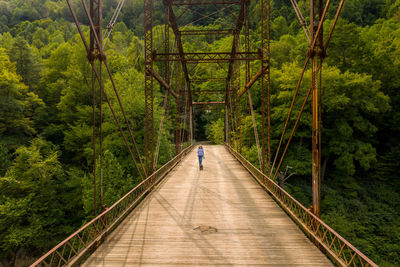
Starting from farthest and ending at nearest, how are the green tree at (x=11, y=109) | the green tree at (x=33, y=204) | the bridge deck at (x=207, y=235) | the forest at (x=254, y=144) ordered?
the green tree at (x=11, y=109)
the forest at (x=254, y=144)
the green tree at (x=33, y=204)
the bridge deck at (x=207, y=235)

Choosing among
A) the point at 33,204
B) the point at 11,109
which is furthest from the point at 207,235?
the point at 11,109

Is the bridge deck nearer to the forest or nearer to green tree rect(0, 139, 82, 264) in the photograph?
the forest

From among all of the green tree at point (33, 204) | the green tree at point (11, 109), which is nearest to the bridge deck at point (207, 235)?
the green tree at point (33, 204)

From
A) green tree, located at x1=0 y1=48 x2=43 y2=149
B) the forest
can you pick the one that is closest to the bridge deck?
the forest

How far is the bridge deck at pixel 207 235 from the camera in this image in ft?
15.4

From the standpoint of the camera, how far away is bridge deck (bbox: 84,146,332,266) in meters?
4.68

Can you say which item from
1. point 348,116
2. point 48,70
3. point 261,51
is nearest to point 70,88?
point 48,70

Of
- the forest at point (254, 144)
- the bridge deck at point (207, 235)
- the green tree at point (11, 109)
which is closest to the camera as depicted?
the bridge deck at point (207, 235)

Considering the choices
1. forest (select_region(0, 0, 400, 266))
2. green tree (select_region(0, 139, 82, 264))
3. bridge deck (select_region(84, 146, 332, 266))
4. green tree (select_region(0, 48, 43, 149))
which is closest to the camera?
bridge deck (select_region(84, 146, 332, 266))

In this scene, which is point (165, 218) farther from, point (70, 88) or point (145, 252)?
point (70, 88)

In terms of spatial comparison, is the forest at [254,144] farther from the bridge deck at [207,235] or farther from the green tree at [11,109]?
the bridge deck at [207,235]

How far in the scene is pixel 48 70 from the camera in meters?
34.1

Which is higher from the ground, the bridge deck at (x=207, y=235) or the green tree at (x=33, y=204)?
the bridge deck at (x=207, y=235)

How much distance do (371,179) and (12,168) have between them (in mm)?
33902
